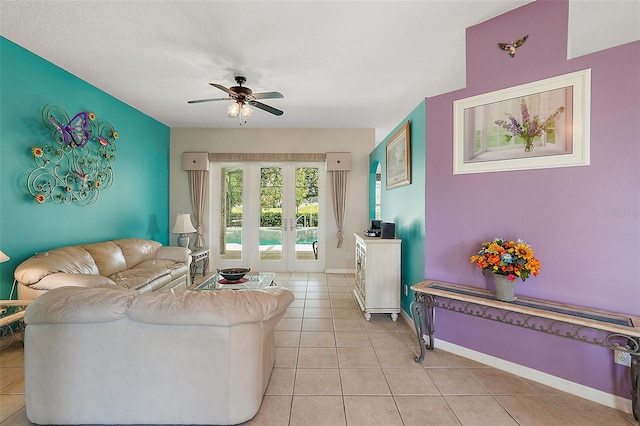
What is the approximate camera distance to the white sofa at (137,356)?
153cm

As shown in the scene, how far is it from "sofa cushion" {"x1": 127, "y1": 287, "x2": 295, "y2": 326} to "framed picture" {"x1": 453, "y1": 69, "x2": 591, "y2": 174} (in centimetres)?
216

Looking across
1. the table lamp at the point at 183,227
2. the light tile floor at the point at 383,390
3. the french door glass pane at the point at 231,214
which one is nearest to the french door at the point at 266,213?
the french door glass pane at the point at 231,214

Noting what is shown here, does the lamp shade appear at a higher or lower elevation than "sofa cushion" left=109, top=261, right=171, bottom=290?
higher

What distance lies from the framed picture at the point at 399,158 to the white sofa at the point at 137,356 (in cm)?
246

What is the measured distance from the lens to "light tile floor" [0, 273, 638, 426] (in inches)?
69.1

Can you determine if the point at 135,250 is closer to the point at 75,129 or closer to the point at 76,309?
the point at 75,129

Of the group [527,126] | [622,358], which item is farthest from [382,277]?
[527,126]

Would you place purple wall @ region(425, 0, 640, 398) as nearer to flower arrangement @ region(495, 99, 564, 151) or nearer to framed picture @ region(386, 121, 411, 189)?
flower arrangement @ region(495, 99, 564, 151)

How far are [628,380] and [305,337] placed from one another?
8.11ft

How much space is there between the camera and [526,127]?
2143 mm

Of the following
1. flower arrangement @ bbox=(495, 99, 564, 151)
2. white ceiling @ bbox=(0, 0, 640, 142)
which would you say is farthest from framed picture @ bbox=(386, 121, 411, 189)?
flower arrangement @ bbox=(495, 99, 564, 151)

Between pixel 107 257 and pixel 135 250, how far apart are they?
518 millimetres

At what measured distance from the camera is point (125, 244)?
384 centimetres

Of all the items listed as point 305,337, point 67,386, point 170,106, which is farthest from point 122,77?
point 305,337
